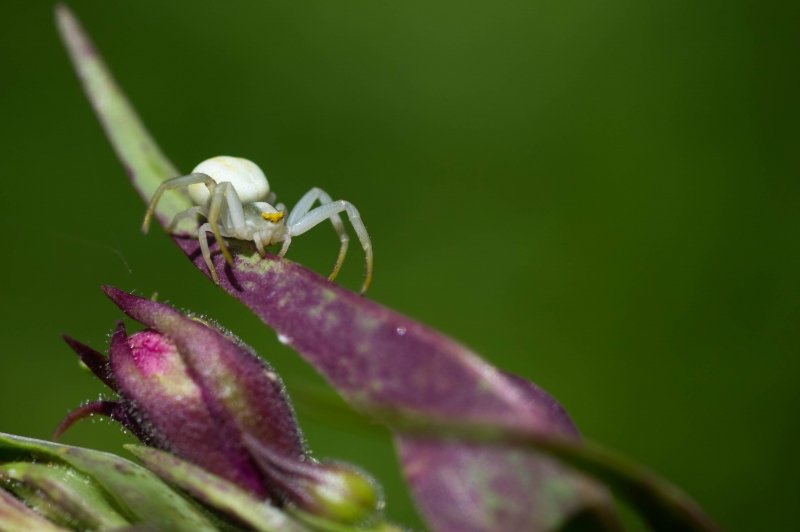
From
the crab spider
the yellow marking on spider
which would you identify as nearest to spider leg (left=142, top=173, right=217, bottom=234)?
the crab spider

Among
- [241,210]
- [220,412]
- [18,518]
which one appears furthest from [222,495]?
[241,210]

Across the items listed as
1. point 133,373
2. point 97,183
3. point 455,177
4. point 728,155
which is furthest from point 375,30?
point 133,373

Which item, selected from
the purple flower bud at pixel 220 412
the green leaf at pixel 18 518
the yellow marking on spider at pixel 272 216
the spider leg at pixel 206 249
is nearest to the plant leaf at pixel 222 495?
the purple flower bud at pixel 220 412

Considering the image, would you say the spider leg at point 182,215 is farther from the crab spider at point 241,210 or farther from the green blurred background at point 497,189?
the green blurred background at point 497,189

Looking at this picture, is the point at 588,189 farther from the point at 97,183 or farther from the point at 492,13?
the point at 97,183

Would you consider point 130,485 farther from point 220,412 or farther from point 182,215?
point 182,215
